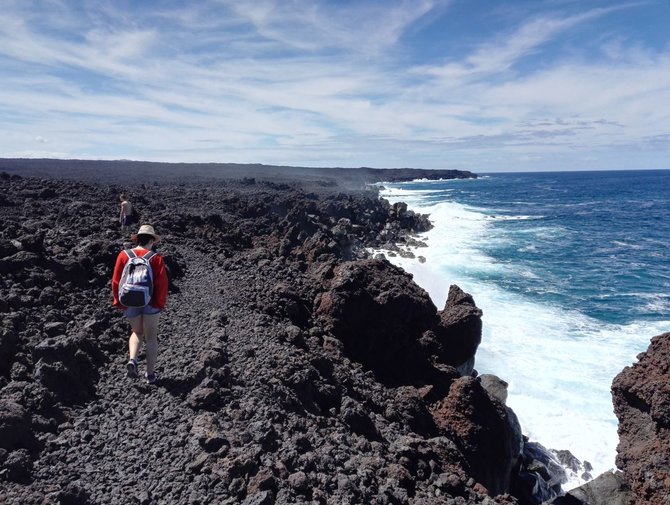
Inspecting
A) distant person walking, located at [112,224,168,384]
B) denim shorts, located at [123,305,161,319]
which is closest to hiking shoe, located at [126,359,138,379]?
distant person walking, located at [112,224,168,384]

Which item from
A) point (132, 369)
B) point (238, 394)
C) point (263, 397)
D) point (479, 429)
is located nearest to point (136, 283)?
point (132, 369)

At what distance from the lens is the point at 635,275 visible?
25.3 metres

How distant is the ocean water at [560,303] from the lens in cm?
1203

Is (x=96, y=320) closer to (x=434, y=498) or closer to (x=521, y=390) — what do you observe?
(x=434, y=498)

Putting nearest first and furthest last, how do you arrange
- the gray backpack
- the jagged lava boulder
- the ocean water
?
1. the gray backpack
2. the jagged lava boulder
3. the ocean water

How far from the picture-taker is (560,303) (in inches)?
803

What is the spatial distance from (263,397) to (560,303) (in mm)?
17595

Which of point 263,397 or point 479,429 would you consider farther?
point 479,429

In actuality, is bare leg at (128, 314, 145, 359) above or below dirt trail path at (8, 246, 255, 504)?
above

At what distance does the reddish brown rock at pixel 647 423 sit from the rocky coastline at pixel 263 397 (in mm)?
31

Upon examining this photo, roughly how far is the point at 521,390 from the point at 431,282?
896cm

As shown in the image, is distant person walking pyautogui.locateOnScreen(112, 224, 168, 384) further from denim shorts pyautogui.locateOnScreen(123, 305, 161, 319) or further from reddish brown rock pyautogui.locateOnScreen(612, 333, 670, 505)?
reddish brown rock pyautogui.locateOnScreen(612, 333, 670, 505)

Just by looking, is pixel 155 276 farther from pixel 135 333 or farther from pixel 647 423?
pixel 647 423

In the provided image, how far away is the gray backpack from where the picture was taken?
19.3ft
